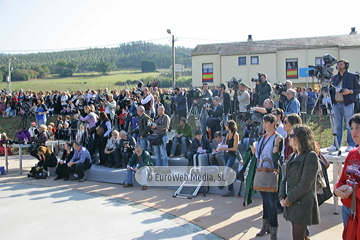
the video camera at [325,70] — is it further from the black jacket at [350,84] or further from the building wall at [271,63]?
the building wall at [271,63]

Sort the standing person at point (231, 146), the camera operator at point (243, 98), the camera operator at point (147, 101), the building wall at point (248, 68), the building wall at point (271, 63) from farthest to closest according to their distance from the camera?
the building wall at point (248, 68) < the building wall at point (271, 63) < the camera operator at point (147, 101) < the camera operator at point (243, 98) < the standing person at point (231, 146)

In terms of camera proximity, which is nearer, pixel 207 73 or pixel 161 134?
pixel 161 134

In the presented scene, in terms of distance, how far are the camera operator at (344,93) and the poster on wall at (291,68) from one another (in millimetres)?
24442

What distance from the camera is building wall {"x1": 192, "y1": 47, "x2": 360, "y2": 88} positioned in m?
28.3

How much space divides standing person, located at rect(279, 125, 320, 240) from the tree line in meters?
47.6

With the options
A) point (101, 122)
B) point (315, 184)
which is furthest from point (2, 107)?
point (315, 184)

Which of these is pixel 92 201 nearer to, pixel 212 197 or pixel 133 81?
pixel 212 197

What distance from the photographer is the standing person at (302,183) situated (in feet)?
11.7

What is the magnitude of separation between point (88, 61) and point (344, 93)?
7579 cm

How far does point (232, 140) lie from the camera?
7117 mm

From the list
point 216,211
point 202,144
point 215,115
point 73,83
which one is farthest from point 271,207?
point 73,83

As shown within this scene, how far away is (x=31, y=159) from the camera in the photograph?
1336 cm

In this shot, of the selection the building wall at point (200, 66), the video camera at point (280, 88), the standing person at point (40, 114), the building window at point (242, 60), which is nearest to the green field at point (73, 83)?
the building wall at point (200, 66)

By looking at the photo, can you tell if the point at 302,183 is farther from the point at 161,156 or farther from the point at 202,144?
the point at 161,156
